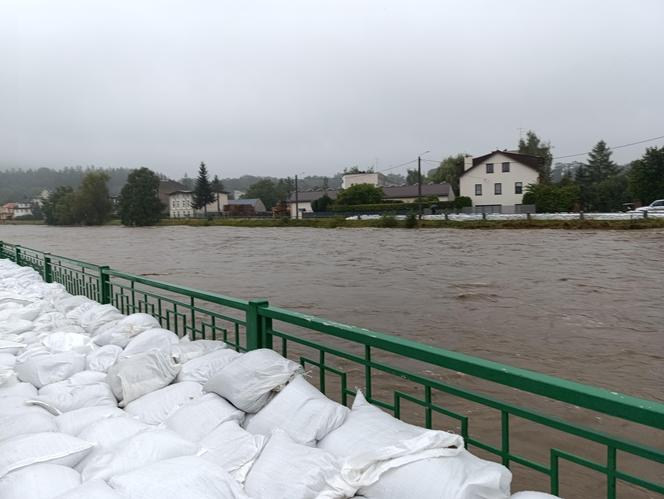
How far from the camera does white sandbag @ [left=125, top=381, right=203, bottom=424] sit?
259 cm

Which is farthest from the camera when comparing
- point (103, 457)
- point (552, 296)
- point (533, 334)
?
point (552, 296)

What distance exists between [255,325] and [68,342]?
164 cm

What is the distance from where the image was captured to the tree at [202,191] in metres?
79.0

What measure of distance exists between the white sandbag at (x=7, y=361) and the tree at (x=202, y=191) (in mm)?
77731

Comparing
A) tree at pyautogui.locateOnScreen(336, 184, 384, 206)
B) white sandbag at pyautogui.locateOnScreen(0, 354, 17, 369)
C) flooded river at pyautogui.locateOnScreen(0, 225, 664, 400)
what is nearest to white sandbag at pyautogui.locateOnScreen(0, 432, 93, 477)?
white sandbag at pyautogui.locateOnScreen(0, 354, 17, 369)

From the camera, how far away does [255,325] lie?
2.95 m

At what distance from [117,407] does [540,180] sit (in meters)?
49.4

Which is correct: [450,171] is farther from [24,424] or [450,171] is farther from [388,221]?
[24,424]

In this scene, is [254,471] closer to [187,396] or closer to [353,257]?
[187,396]

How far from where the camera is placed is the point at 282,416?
224 centimetres

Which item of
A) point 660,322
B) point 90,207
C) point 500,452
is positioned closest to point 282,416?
point 500,452

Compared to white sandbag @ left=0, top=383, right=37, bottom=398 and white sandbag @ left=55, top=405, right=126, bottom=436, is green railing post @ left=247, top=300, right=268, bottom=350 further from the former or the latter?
white sandbag @ left=0, top=383, right=37, bottom=398

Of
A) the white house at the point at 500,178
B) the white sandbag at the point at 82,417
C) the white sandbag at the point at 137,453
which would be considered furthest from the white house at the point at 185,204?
the white sandbag at the point at 137,453

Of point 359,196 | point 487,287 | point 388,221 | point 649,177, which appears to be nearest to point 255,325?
point 487,287
